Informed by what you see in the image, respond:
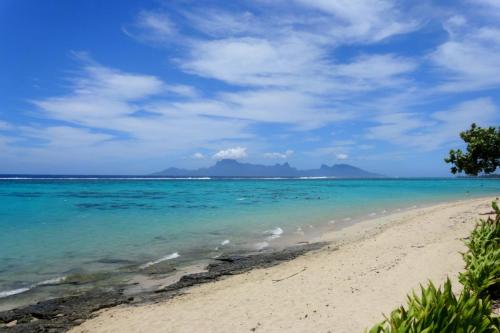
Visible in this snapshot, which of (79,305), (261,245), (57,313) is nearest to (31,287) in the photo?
(79,305)

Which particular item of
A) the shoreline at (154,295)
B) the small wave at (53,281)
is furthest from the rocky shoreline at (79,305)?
the small wave at (53,281)

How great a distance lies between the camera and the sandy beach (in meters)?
7.70

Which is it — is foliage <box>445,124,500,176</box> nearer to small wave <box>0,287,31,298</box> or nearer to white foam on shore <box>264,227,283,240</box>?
white foam on shore <box>264,227,283,240</box>

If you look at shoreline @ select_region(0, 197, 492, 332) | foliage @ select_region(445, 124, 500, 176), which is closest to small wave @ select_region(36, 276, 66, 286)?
shoreline @ select_region(0, 197, 492, 332)

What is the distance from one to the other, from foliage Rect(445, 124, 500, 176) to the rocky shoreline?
13681 millimetres

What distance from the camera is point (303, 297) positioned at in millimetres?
9086

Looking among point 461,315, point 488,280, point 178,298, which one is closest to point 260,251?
point 178,298

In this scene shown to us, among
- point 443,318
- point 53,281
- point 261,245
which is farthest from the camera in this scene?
point 261,245

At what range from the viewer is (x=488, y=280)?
6730mm

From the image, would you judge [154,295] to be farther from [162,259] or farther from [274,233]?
[274,233]

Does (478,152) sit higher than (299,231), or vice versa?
(478,152)

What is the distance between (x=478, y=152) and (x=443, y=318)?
19684mm

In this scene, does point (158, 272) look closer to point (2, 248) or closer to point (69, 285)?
point (69, 285)

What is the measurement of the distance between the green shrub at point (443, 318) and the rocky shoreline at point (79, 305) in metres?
7.45
